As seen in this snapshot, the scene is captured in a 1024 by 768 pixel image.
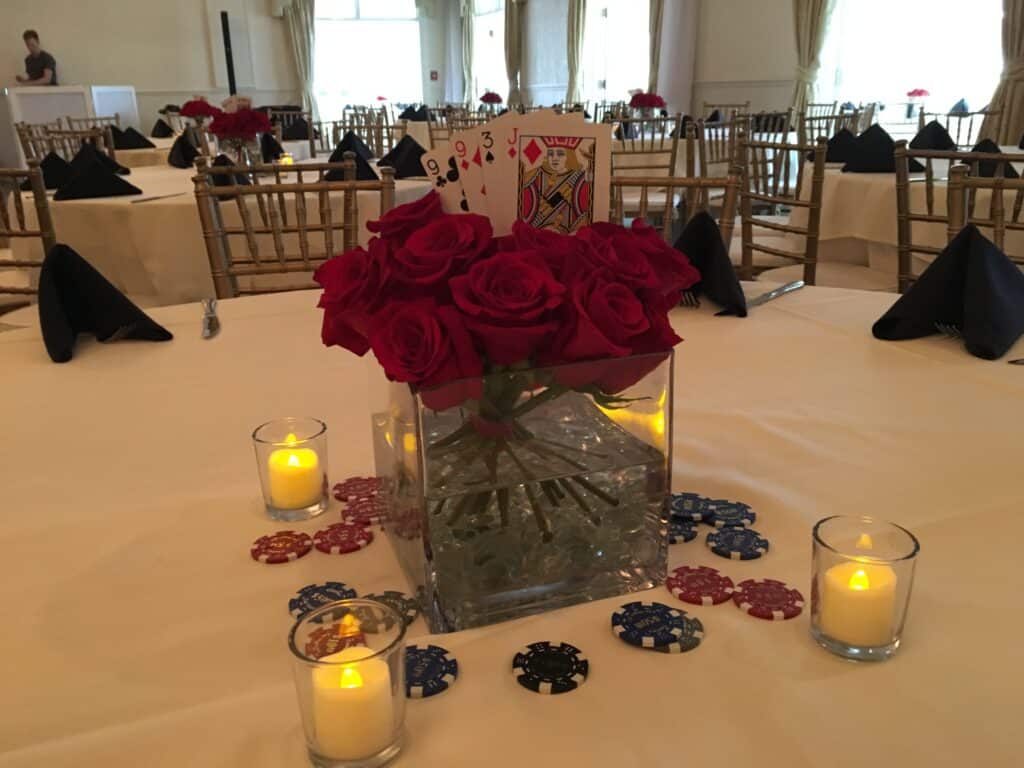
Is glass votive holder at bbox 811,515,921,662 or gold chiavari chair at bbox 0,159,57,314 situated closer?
glass votive holder at bbox 811,515,921,662

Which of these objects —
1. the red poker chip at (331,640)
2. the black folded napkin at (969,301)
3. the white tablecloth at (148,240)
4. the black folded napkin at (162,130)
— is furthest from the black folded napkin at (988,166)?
the black folded napkin at (162,130)

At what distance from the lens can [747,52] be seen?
28.2 feet

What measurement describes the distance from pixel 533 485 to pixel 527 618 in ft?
0.34

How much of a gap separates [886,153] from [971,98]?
453cm

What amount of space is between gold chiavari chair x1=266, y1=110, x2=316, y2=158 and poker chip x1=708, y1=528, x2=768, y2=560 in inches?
134

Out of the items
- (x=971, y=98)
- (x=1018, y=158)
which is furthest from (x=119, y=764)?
(x=971, y=98)

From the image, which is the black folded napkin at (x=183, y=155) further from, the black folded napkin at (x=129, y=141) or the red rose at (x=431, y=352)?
the red rose at (x=431, y=352)

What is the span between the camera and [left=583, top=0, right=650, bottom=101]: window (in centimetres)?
1024

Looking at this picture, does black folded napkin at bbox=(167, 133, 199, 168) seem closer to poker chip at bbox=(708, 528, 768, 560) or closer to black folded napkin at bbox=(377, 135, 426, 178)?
black folded napkin at bbox=(377, 135, 426, 178)

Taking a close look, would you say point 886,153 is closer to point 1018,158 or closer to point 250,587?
point 1018,158

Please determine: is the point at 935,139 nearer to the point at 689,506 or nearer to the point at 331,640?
the point at 689,506

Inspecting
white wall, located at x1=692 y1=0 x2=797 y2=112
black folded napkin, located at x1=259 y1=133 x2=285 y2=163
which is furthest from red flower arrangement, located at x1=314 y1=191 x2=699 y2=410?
white wall, located at x1=692 y1=0 x2=797 y2=112

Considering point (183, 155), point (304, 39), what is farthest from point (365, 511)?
point (304, 39)

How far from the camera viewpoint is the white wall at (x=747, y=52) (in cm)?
839
